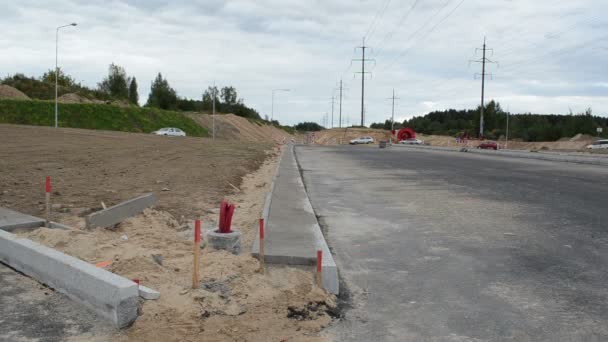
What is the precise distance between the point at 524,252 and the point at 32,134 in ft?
98.3

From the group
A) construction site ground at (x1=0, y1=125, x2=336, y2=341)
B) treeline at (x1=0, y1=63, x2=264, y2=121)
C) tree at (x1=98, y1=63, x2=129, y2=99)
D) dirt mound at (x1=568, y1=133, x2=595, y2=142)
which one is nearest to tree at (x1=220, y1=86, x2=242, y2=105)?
treeline at (x1=0, y1=63, x2=264, y2=121)

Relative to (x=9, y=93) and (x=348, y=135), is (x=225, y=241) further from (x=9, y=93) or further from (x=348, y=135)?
(x=348, y=135)

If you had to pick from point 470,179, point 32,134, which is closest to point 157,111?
point 32,134

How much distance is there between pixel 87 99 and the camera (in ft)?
242

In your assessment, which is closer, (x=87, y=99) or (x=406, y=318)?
(x=406, y=318)

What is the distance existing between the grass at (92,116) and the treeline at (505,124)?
48365 millimetres

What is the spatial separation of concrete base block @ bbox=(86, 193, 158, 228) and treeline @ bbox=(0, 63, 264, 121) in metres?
55.7

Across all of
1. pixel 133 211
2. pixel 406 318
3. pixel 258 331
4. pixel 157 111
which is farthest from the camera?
pixel 157 111

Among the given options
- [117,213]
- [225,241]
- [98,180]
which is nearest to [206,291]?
[225,241]

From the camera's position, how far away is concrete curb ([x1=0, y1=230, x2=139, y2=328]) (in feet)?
14.4

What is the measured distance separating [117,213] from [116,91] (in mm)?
85728

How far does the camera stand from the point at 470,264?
6.71 m

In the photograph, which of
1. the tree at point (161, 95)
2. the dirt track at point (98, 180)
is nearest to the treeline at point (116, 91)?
the tree at point (161, 95)

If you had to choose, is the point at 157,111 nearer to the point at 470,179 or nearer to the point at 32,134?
the point at 32,134
